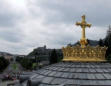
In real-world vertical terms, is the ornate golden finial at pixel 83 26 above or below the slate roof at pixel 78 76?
above

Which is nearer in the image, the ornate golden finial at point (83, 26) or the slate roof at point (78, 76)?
the slate roof at point (78, 76)

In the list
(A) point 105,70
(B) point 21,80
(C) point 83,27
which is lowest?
(B) point 21,80

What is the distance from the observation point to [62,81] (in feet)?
33.6

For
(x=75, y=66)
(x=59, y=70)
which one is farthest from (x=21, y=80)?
(x=75, y=66)

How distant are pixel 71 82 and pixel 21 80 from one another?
4.46 meters

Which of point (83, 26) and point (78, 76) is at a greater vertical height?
point (83, 26)

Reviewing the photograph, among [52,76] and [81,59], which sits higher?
[81,59]

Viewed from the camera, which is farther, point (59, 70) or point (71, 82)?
point (59, 70)

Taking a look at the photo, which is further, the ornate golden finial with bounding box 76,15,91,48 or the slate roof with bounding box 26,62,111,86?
the ornate golden finial with bounding box 76,15,91,48

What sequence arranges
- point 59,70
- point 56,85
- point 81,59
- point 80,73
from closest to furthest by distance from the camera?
1. point 56,85
2. point 80,73
3. point 59,70
4. point 81,59

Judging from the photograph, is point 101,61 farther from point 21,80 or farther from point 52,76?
point 21,80

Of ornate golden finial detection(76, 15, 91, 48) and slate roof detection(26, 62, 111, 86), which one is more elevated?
ornate golden finial detection(76, 15, 91, 48)

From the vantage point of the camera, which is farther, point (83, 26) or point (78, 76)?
point (83, 26)

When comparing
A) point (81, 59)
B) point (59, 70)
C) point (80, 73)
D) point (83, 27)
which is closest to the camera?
point (80, 73)
